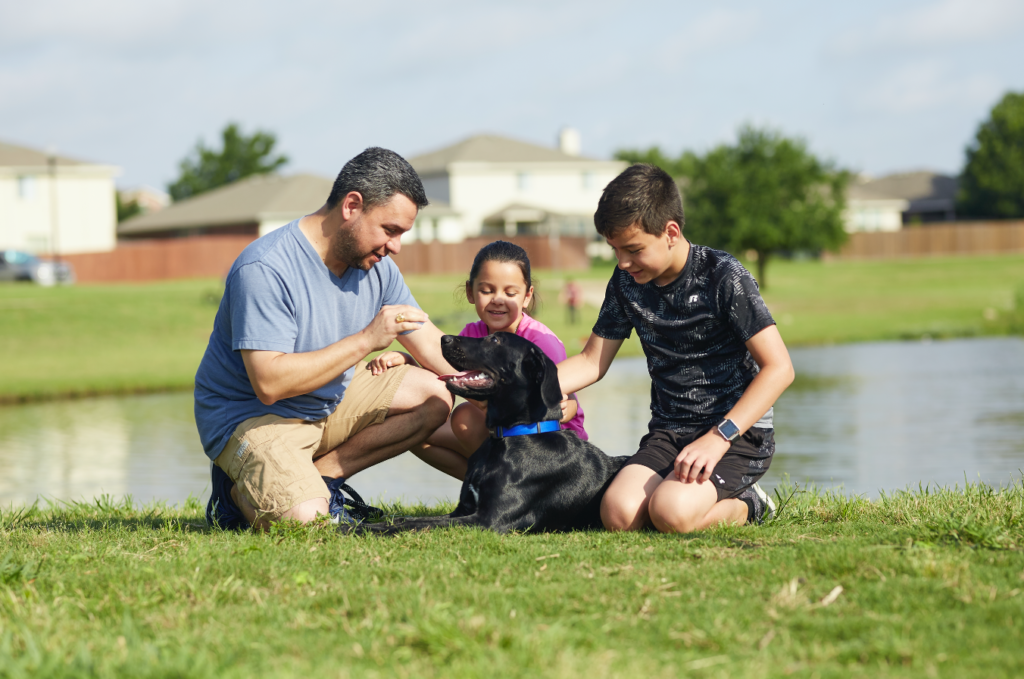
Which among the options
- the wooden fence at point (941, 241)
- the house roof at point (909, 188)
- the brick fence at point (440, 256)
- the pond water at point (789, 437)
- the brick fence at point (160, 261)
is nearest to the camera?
the pond water at point (789, 437)

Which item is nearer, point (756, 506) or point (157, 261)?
point (756, 506)

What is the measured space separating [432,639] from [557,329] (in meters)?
24.5

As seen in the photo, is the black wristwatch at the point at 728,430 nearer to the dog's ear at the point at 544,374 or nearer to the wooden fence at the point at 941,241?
the dog's ear at the point at 544,374

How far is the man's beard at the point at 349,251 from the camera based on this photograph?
4859 millimetres

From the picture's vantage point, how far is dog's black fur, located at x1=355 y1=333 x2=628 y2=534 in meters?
4.51

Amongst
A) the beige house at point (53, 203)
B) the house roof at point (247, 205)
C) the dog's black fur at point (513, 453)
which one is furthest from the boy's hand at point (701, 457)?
the beige house at point (53, 203)

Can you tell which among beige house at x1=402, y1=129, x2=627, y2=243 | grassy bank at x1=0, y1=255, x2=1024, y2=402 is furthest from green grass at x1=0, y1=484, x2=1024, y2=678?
beige house at x1=402, y1=129, x2=627, y2=243

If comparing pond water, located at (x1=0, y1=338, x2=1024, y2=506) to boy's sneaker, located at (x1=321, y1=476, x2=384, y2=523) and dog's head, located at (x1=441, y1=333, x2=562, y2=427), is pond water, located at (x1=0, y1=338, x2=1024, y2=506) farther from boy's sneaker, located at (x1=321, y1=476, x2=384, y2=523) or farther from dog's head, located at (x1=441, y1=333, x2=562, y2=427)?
dog's head, located at (x1=441, y1=333, x2=562, y2=427)

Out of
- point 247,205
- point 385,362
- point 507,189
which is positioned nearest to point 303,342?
point 385,362

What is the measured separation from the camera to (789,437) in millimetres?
12430

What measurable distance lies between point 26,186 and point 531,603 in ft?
187

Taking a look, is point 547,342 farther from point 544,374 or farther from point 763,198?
point 763,198

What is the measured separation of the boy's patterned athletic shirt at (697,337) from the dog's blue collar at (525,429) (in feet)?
2.13

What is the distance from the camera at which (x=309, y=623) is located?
3105mm
